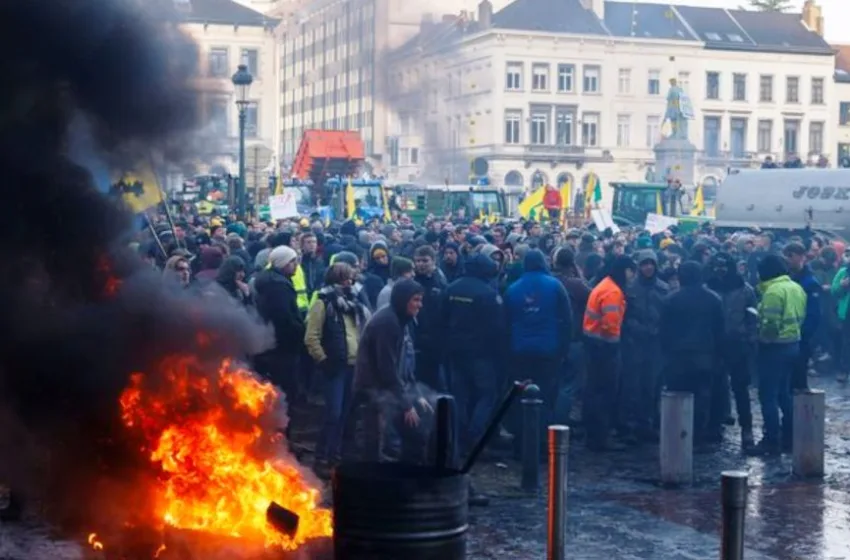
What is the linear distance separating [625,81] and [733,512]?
70.1m

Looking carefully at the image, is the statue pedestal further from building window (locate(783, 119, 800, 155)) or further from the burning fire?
the burning fire

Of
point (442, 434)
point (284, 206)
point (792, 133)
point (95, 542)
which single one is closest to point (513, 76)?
point (792, 133)

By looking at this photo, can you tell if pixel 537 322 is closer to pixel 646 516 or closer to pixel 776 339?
pixel 646 516

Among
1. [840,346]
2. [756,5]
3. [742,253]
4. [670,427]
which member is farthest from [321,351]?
[756,5]

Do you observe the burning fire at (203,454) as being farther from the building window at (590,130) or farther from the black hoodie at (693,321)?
the building window at (590,130)

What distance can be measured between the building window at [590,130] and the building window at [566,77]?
2881 mm

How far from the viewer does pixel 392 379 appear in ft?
30.7

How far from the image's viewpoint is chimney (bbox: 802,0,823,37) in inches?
3346

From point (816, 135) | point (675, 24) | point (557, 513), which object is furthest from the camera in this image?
point (816, 135)

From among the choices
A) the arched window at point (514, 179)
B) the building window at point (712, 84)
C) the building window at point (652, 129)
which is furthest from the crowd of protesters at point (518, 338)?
the building window at point (712, 84)

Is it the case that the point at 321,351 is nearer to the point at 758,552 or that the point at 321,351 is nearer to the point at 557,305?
the point at 557,305

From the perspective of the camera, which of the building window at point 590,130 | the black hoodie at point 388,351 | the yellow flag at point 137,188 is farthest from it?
the building window at point 590,130

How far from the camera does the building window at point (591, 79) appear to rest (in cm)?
7431

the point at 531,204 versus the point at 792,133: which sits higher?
the point at 792,133
